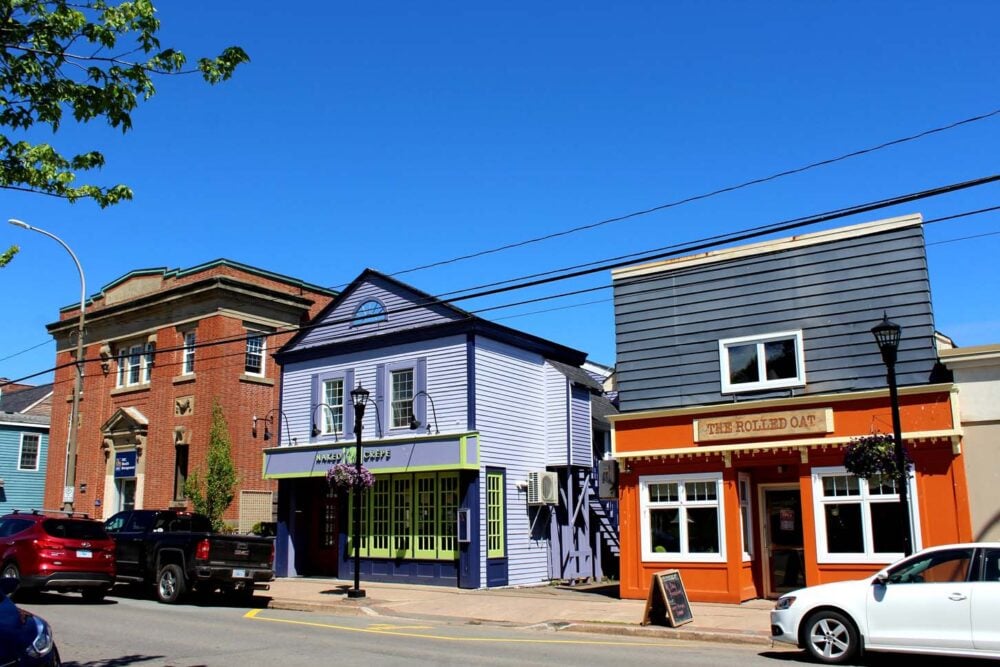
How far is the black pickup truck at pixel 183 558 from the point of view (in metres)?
17.7

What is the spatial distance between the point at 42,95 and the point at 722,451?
43.3 feet

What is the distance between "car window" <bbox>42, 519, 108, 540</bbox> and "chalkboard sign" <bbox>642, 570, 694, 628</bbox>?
11119 millimetres

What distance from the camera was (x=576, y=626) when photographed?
1483 centimetres

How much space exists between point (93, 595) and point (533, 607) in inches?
357

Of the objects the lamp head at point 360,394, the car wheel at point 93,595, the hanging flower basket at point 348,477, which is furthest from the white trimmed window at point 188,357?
the lamp head at point 360,394

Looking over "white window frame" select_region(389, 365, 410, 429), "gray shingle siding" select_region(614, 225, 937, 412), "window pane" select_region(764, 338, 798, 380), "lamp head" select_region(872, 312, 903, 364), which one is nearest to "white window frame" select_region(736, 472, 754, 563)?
"gray shingle siding" select_region(614, 225, 937, 412)

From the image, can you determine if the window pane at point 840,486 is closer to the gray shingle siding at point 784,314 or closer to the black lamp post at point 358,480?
the gray shingle siding at point 784,314

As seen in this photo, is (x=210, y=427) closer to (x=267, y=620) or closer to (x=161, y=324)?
(x=161, y=324)

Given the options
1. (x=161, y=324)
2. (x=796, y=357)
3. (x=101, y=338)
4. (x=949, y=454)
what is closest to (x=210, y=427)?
(x=161, y=324)

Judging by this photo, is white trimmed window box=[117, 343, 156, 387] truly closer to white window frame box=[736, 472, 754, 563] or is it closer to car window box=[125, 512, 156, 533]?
car window box=[125, 512, 156, 533]

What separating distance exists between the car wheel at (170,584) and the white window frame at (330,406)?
665 centimetres

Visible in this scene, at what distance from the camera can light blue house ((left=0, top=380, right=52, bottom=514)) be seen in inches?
1624

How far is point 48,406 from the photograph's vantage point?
149 ft

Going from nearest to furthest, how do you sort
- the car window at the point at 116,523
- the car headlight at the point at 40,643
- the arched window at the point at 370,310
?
the car headlight at the point at 40,643 < the car window at the point at 116,523 < the arched window at the point at 370,310
